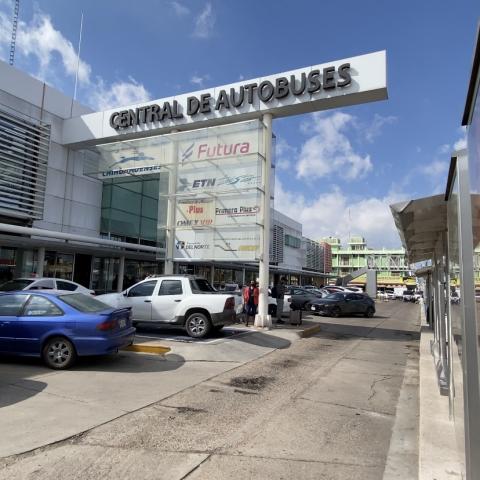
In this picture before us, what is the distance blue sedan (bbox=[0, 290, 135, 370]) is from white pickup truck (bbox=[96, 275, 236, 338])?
3.94 metres

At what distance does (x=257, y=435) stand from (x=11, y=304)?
6452 millimetres

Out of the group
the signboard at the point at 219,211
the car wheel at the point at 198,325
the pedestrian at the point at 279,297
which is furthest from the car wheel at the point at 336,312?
the car wheel at the point at 198,325

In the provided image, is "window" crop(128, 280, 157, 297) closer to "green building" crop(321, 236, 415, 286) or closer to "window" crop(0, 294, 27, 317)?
"window" crop(0, 294, 27, 317)

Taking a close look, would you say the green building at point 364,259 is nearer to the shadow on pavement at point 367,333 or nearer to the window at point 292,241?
the window at point 292,241

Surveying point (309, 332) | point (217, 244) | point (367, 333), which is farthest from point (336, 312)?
point (217, 244)

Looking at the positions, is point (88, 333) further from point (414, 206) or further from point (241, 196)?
point (241, 196)

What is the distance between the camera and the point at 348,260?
14838cm

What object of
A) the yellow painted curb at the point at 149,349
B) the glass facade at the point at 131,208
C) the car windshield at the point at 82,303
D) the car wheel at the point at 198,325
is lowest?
the yellow painted curb at the point at 149,349

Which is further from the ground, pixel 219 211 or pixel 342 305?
pixel 219 211

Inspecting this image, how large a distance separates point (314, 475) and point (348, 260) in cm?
14815

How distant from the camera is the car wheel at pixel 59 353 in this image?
881 centimetres

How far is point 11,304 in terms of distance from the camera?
9.49m

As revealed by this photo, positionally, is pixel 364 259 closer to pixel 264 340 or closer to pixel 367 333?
pixel 367 333

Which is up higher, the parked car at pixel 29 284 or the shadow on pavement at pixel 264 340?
the parked car at pixel 29 284
